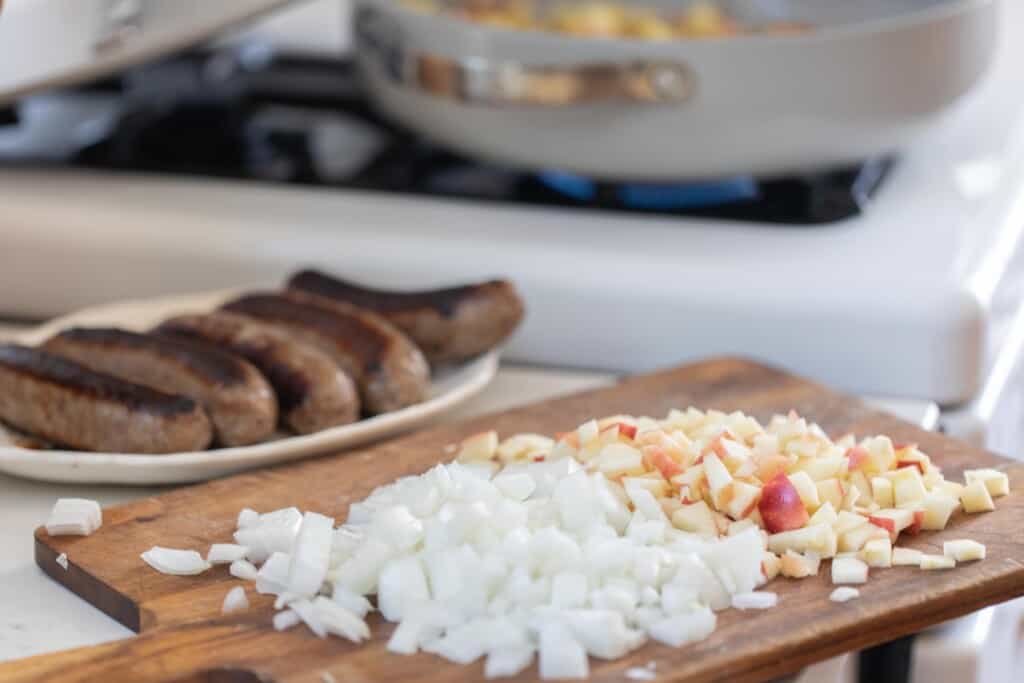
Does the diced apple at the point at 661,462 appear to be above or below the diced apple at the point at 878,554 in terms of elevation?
above

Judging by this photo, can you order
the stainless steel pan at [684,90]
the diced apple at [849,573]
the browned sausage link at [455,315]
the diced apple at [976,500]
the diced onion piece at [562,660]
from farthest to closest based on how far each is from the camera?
1. the stainless steel pan at [684,90]
2. the browned sausage link at [455,315]
3. the diced apple at [976,500]
4. the diced apple at [849,573]
5. the diced onion piece at [562,660]

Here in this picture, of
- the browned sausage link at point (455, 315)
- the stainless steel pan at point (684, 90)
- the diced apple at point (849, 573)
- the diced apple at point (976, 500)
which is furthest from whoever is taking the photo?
the stainless steel pan at point (684, 90)

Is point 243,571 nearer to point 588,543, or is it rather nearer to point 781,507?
point 588,543

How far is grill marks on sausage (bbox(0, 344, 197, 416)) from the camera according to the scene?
1.25m

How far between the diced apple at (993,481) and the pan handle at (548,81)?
0.51m

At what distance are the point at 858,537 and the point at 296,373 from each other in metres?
0.44

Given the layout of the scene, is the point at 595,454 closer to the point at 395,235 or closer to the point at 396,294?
the point at 396,294

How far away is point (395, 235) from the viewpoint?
1620 millimetres

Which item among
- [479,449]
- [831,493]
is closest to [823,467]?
[831,493]

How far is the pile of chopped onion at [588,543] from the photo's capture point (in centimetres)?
99

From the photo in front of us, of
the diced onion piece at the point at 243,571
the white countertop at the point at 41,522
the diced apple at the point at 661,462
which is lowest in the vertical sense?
the white countertop at the point at 41,522

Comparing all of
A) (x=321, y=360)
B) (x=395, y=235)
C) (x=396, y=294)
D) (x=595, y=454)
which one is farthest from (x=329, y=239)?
(x=595, y=454)

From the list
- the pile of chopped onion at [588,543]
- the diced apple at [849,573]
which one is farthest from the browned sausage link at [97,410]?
the diced apple at [849,573]

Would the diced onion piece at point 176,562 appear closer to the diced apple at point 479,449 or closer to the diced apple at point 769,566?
the diced apple at point 479,449
